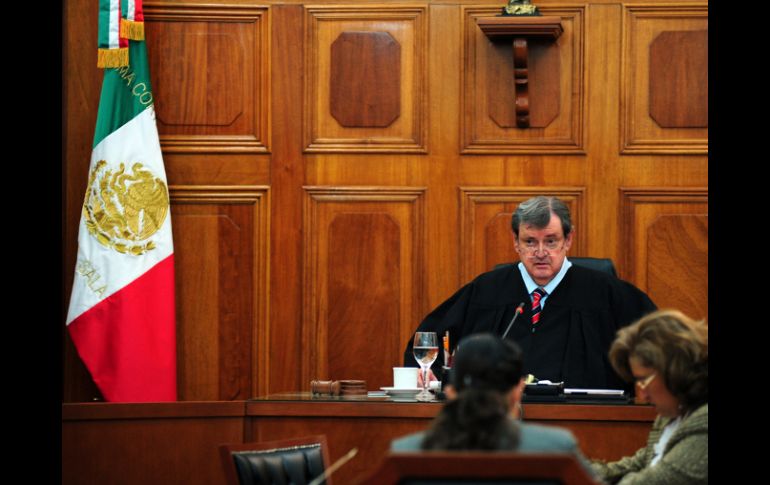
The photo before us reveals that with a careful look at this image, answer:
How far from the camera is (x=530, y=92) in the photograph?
6.39 m

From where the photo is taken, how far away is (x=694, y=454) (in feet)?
10.4

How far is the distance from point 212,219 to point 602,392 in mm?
2605

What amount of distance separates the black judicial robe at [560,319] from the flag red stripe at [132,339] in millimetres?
1405

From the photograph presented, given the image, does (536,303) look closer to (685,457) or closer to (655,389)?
(655,389)

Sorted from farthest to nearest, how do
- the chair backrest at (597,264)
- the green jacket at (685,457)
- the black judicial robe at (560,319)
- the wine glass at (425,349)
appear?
1. the chair backrest at (597,264)
2. the black judicial robe at (560,319)
3. the wine glass at (425,349)
4. the green jacket at (685,457)

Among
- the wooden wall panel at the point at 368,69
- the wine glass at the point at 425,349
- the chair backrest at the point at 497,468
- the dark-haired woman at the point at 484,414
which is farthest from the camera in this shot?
the wooden wall panel at the point at 368,69

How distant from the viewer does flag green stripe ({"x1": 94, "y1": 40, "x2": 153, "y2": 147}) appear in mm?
6258

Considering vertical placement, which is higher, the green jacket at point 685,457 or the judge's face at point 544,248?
the judge's face at point 544,248

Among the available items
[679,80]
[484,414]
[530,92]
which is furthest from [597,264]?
[484,414]

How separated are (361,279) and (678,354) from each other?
332cm

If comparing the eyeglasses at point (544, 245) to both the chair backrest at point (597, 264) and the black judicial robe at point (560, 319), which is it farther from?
the chair backrest at point (597, 264)

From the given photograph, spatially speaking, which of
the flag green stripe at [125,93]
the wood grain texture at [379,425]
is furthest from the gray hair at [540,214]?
the flag green stripe at [125,93]

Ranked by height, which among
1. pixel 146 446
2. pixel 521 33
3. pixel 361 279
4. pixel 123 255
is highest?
pixel 521 33

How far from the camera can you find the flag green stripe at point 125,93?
626 cm
